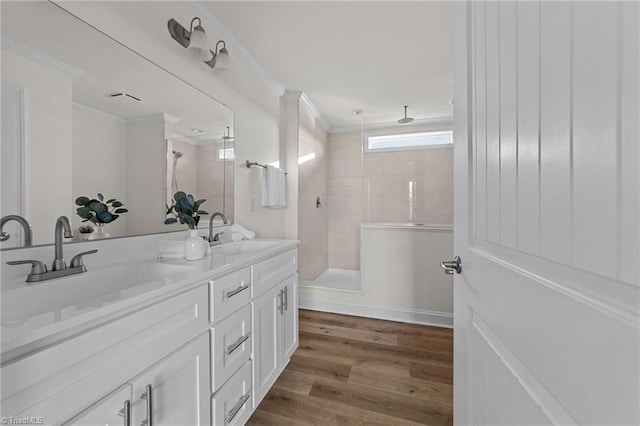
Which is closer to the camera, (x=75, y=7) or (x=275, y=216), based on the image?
(x=75, y=7)

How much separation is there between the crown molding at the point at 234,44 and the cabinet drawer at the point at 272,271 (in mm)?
1573

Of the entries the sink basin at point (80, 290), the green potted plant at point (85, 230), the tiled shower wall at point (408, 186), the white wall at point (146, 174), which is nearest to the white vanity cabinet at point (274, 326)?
the sink basin at point (80, 290)

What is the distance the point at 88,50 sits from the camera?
1093mm

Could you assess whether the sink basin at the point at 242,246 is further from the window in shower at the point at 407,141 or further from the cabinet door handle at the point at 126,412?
the window in shower at the point at 407,141

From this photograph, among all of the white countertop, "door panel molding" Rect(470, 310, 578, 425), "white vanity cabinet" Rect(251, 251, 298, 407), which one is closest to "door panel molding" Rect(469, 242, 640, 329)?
"door panel molding" Rect(470, 310, 578, 425)

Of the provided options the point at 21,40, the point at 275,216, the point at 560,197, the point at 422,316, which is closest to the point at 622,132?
the point at 560,197

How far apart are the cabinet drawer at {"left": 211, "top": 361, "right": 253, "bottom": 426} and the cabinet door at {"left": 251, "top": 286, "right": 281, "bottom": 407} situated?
2.6 inches

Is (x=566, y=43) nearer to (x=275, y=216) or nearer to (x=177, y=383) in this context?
(x=177, y=383)

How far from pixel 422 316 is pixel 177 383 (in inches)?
94.0

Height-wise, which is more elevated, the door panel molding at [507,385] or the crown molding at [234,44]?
the crown molding at [234,44]

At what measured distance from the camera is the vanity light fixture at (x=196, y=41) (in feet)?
4.75

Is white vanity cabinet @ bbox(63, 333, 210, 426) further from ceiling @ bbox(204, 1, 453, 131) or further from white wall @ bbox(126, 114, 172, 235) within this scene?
ceiling @ bbox(204, 1, 453, 131)

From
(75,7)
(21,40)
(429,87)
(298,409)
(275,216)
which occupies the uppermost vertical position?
(429,87)

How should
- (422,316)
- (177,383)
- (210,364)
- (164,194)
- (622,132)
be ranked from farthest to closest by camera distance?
(422,316)
(164,194)
(210,364)
(177,383)
(622,132)
